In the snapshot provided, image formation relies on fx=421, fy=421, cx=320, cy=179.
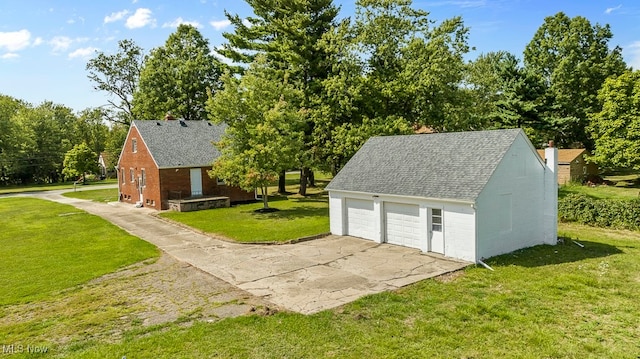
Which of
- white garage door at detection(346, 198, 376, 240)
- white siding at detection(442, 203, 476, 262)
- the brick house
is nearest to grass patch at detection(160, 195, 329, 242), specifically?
white garage door at detection(346, 198, 376, 240)

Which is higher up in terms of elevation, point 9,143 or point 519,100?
point 519,100

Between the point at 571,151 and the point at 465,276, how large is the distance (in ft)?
114

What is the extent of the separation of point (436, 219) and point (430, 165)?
252cm

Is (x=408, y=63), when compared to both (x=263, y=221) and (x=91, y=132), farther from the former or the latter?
(x=91, y=132)

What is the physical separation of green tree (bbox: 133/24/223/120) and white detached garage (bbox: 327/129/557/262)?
32.7 m

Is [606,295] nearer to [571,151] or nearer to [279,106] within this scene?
[279,106]

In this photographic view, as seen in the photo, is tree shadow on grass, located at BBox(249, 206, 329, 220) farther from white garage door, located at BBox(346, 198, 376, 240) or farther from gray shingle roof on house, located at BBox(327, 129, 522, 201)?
gray shingle roof on house, located at BBox(327, 129, 522, 201)

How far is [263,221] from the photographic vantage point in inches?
956

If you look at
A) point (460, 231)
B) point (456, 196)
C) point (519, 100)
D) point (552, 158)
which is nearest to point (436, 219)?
point (460, 231)

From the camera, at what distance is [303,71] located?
3425cm

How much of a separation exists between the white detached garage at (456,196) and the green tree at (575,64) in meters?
30.8

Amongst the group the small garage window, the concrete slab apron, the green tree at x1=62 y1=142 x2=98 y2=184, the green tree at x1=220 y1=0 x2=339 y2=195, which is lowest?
the concrete slab apron

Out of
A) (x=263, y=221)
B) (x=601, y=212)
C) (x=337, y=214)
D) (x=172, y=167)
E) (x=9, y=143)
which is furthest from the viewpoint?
(x=9, y=143)

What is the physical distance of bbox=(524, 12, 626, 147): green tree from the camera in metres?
45.2
